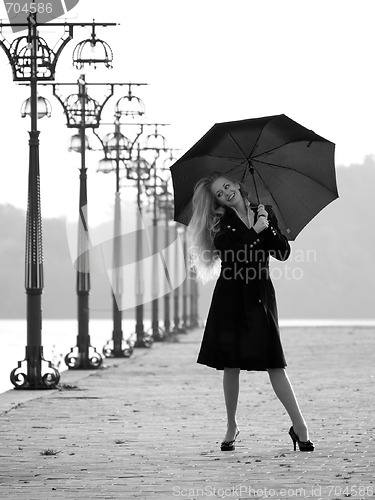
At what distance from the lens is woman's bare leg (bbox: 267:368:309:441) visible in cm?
1048

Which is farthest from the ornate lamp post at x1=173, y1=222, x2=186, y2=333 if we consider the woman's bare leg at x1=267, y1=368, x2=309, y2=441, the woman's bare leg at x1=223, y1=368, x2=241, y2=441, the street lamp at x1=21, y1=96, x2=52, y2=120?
the woman's bare leg at x1=267, y1=368, x2=309, y2=441

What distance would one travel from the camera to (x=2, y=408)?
1595 cm

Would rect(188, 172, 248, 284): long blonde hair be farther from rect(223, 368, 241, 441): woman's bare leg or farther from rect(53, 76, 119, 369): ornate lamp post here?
rect(53, 76, 119, 369): ornate lamp post

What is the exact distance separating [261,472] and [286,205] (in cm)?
241

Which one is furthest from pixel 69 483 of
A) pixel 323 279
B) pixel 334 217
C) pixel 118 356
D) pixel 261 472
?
pixel 323 279

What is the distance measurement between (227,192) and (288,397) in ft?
4.87

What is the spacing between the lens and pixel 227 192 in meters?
10.6

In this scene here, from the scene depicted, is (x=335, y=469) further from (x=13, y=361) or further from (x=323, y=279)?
(x=323, y=279)

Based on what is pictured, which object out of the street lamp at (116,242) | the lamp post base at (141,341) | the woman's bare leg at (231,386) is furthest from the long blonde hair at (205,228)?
the lamp post base at (141,341)

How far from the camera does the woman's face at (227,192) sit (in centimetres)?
1061

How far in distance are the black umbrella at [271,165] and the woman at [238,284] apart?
14.0 inches

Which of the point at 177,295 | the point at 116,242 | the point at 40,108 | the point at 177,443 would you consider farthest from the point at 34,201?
the point at 177,295

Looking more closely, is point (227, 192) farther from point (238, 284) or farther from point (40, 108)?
point (40, 108)

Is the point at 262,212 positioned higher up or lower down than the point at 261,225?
higher up
